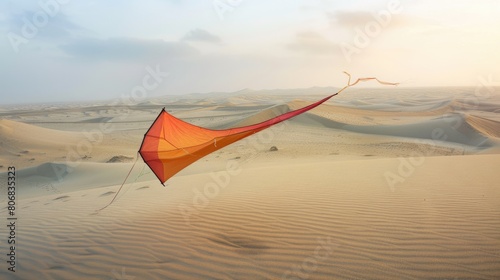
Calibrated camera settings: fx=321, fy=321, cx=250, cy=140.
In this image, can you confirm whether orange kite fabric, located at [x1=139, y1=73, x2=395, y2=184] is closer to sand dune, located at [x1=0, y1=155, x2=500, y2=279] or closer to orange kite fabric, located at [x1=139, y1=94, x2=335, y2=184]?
Answer: orange kite fabric, located at [x1=139, y1=94, x2=335, y2=184]

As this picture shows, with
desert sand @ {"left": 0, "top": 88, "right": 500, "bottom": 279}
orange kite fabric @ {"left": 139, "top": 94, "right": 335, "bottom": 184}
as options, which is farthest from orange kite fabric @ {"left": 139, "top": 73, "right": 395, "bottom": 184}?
desert sand @ {"left": 0, "top": 88, "right": 500, "bottom": 279}

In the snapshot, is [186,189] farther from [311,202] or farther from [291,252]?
[291,252]

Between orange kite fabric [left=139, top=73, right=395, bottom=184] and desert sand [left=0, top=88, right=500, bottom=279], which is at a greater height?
orange kite fabric [left=139, top=73, right=395, bottom=184]

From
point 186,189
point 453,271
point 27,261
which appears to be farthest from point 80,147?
point 453,271

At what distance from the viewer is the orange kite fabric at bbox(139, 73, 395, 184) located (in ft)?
18.0

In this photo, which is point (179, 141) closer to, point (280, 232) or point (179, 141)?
point (179, 141)

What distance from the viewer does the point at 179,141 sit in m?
5.77

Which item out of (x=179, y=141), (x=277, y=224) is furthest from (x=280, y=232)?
(x=179, y=141)

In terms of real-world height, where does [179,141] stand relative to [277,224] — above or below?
above

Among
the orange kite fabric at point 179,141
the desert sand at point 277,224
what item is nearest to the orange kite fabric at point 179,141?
the orange kite fabric at point 179,141

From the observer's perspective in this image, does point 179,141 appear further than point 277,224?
Yes

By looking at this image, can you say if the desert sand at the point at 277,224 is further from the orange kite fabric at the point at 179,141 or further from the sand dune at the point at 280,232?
the orange kite fabric at the point at 179,141

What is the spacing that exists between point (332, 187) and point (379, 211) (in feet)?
6.74

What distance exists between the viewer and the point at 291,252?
4.37m
